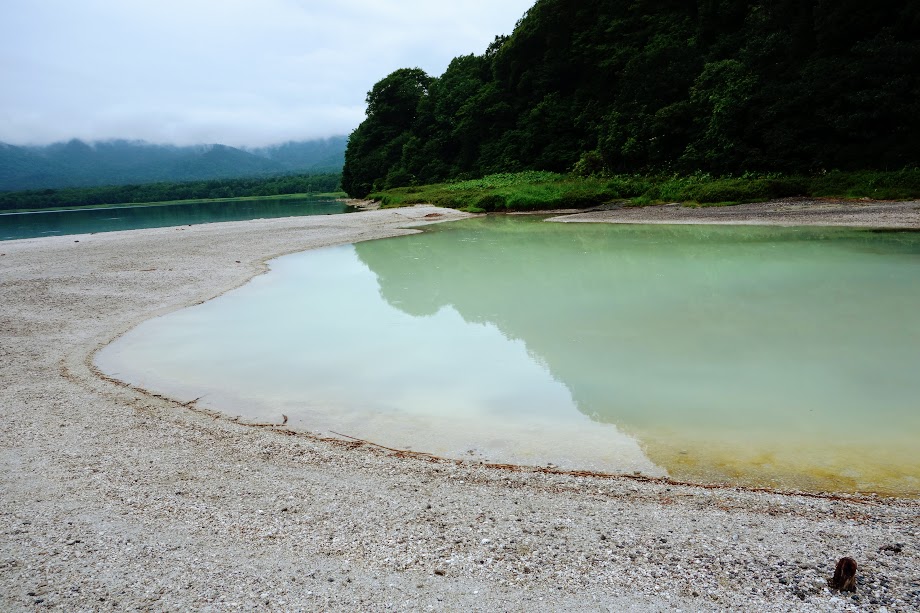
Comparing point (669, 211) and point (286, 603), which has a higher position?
point (669, 211)

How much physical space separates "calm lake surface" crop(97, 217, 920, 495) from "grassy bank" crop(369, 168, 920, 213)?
8964 mm

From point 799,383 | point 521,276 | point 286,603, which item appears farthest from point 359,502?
point 521,276

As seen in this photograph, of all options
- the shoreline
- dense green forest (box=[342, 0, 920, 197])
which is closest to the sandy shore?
the shoreline

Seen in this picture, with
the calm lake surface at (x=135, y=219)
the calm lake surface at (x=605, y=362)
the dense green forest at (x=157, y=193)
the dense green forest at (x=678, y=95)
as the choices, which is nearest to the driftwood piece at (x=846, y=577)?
the calm lake surface at (x=605, y=362)

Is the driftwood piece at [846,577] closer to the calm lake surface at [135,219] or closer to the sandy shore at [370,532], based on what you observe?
the sandy shore at [370,532]

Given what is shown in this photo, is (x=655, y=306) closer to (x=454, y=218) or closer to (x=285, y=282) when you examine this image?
(x=285, y=282)

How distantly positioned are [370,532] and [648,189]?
107ft

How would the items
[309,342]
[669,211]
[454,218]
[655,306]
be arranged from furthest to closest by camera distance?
[454,218]
[669,211]
[655,306]
[309,342]

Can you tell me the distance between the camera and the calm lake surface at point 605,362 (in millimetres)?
5938

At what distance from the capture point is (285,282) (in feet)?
55.0

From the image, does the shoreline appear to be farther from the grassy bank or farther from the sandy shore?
the sandy shore

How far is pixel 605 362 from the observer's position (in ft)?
28.2

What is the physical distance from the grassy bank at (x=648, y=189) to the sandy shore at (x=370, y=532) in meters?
25.2

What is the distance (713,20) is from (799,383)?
1634 inches
